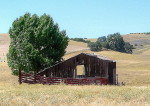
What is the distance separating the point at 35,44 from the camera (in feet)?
146

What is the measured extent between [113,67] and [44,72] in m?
8.50

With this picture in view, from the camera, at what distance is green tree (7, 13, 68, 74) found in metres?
43.3

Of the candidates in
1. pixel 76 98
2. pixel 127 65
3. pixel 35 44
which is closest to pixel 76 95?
pixel 76 98

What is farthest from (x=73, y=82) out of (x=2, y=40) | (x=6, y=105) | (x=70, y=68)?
(x=2, y=40)

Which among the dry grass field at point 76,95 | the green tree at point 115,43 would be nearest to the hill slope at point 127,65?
the green tree at point 115,43

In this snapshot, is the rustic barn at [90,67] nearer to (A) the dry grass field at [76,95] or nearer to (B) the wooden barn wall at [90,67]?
(B) the wooden barn wall at [90,67]

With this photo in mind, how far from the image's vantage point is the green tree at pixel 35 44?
1706 inches

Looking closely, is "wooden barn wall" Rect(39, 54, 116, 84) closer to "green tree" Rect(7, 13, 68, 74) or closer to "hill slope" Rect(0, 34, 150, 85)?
"green tree" Rect(7, 13, 68, 74)

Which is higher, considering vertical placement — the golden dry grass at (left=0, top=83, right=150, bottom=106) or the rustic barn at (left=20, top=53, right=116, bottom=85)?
the rustic barn at (left=20, top=53, right=116, bottom=85)

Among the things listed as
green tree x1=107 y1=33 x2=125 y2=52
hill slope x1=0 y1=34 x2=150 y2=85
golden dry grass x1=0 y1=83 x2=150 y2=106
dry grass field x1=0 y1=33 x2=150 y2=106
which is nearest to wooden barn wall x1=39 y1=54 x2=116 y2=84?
hill slope x1=0 y1=34 x2=150 y2=85

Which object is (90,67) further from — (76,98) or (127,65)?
(127,65)

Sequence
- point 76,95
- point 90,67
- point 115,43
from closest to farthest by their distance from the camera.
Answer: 1. point 76,95
2. point 90,67
3. point 115,43

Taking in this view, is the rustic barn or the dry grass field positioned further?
the rustic barn

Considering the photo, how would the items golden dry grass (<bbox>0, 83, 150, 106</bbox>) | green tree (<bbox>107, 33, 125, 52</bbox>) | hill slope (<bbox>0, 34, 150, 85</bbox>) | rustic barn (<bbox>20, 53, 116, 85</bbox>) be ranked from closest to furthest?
golden dry grass (<bbox>0, 83, 150, 106</bbox>)
rustic barn (<bbox>20, 53, 116, 85</bbox>)
hill slope (<bbox>0, 34, 150, 85</bbox>)
green tree (<bbox>107, 33, 125, 52</bbox>)
